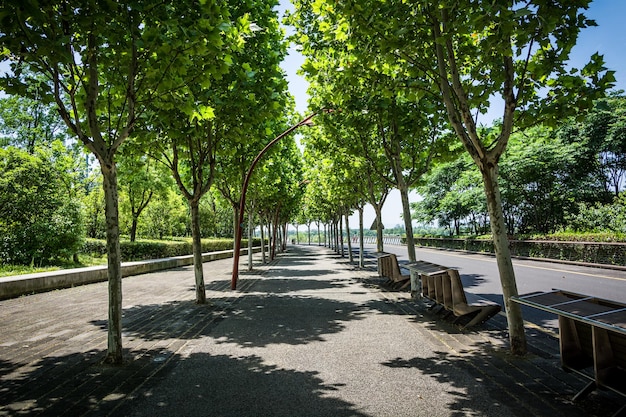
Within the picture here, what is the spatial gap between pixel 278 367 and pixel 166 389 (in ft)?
4.71

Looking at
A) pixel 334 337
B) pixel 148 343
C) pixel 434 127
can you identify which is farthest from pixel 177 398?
pixel 434 127

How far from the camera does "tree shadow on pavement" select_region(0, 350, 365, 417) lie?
12.2 feet

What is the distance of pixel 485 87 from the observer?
7.00 metres

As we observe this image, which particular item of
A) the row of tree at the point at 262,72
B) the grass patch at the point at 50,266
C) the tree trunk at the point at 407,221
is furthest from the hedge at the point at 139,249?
the tree trunk at the point at 407,221

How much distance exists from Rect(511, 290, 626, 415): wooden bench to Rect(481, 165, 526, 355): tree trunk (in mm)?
923

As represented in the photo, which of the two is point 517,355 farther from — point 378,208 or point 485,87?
point 378,208

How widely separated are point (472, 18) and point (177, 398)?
6033 millimetres

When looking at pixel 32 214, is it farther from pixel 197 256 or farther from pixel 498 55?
pixel 498 55

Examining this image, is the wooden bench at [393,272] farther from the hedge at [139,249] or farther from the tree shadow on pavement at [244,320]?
the hedge at [139,249]

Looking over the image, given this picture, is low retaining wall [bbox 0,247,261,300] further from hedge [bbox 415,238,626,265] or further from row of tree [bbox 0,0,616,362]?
hedge [bbox 415,238,626,265]

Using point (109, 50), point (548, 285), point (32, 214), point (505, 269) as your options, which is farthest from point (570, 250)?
point (32, 214)

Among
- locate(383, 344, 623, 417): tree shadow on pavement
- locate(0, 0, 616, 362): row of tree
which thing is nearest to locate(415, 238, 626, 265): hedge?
locate(0, 0, 616, 362): row of tree

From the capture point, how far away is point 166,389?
14.0ft

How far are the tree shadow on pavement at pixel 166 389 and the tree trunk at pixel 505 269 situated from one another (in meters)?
2.91
